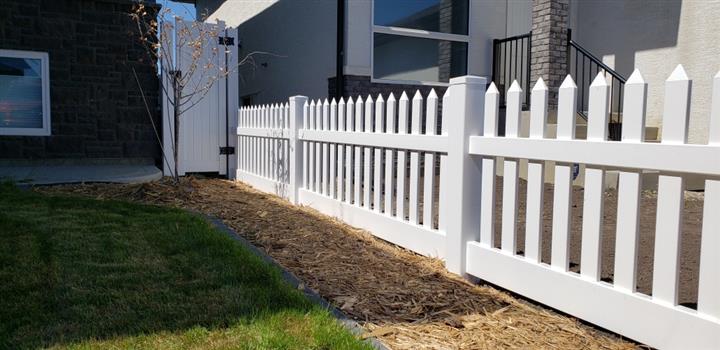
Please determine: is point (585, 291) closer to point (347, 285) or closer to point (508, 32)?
point (347, 285)

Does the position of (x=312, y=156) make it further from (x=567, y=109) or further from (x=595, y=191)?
(x=595, y=191)

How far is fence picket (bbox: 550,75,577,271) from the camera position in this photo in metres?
2.76

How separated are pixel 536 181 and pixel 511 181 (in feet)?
0.65

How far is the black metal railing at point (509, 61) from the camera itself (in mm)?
9438

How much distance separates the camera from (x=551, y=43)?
818 centimetres

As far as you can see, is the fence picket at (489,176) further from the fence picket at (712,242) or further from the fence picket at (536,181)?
the fence picket at (712,242)

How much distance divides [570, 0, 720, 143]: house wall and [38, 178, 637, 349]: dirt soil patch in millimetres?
5302

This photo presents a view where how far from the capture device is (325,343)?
7.90 feet

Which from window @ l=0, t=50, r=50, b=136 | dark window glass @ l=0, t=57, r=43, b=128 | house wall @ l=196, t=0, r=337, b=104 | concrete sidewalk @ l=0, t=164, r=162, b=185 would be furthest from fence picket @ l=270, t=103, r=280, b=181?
dark window glass @ l=0, t=57, r=43, b=128

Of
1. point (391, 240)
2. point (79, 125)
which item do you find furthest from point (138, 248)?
point (79, 125)

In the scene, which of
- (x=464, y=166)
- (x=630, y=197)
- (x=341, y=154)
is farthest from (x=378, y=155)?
(x=630, y=197)

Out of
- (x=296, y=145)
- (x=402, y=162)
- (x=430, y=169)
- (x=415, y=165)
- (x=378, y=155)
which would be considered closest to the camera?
(x=430, y=169)

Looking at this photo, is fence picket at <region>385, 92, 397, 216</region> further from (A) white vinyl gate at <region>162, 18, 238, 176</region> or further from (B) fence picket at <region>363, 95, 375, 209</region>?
(A) white vinyl gate at <region>162, 18, 238, 176</region>

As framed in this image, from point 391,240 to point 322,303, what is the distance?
1.50m
